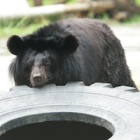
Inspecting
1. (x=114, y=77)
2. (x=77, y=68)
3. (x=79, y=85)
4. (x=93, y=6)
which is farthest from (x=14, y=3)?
(x=79, y=85)

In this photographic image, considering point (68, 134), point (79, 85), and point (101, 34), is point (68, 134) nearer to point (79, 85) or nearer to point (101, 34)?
point (79, 85)

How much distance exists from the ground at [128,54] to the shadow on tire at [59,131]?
3414 mm

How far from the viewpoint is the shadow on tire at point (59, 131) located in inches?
128

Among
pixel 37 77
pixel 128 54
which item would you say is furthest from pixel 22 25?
pixel 37 77

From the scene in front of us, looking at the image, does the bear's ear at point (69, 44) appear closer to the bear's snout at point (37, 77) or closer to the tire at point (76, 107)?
the bear's snout at point (37, 77)

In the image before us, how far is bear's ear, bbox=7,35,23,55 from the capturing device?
14.6 feet

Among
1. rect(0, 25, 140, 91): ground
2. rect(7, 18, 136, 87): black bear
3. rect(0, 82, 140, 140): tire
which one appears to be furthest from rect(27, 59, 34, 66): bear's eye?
rect(0, 25, 140, 91): ground

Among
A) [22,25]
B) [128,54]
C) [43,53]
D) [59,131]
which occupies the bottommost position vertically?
[22,25]

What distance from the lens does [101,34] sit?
5672 mm

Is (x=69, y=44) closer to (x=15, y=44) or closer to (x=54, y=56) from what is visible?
(x=54, y=56)

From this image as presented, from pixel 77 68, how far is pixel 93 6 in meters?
9.01

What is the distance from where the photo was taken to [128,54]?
962 centimetres

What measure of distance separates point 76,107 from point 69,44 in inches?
49.9

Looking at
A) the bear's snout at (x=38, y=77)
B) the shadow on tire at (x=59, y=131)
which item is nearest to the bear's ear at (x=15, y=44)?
the bear's snout at (x=38, y=77)
